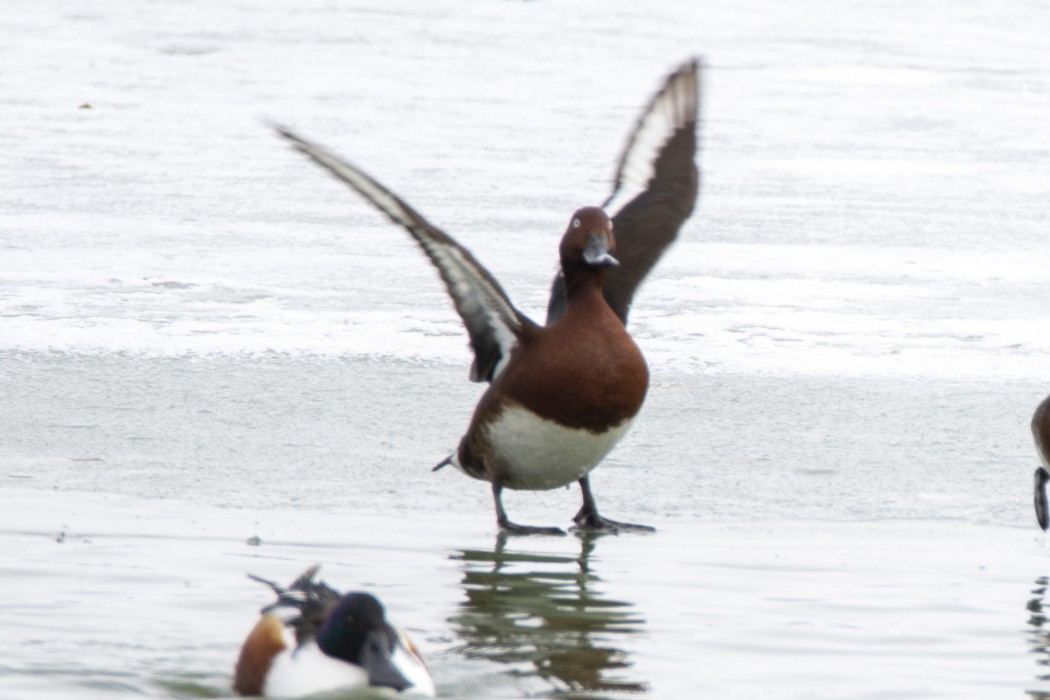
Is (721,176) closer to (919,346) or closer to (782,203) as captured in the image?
(782,203)

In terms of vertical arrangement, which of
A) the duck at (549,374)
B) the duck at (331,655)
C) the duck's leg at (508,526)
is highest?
the duck at (549,374)

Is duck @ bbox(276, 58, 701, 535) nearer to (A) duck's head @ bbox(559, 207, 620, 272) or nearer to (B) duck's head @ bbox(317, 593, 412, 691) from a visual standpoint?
(A) duck's head @ bbox(559, 207, 620, 272)

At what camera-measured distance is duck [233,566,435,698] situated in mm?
3850

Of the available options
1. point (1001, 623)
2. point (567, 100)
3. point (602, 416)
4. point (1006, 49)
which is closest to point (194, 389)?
point (602, 416)

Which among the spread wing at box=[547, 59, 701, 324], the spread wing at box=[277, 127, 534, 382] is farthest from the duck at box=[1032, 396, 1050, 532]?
the spread wing at box=[277, 127, 534, 382]

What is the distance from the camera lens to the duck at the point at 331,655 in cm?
385

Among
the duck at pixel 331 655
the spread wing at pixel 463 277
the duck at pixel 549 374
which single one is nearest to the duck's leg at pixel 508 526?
the duck at pixel 549 374

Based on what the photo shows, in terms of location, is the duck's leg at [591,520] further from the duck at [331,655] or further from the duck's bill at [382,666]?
the duck's bill at [382,666]

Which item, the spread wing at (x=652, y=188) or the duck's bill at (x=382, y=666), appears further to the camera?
the spread wing at (x=652, y=188)

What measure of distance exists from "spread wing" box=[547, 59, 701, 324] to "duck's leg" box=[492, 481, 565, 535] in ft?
2.31

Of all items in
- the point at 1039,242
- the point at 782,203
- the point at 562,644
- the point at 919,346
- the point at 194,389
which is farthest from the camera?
the point at 782,203

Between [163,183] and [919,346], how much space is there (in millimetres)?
5399

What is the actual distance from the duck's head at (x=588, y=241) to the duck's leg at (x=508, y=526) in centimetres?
71

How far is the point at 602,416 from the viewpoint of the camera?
17.5ft
